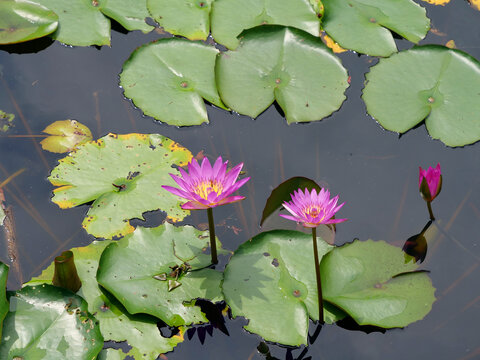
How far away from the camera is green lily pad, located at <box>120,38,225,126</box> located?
3398mm

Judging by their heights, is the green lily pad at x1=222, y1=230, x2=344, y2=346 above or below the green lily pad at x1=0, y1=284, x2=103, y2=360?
above

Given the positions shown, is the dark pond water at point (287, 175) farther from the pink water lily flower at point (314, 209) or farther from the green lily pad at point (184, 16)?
the pink water lily flower at point (314, 209)

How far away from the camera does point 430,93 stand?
139 inches

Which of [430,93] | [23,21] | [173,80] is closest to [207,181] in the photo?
[173,80]

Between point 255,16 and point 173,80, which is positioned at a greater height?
point 255,16

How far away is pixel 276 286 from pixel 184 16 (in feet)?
6.72

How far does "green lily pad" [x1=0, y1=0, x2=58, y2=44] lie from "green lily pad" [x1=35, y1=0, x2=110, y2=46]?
7 centimetres

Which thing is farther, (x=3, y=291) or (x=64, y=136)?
(x=64, y=136)

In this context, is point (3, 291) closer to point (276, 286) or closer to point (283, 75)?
point (276, 286)

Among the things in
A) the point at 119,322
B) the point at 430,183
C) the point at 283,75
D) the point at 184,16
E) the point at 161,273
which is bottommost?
the point at 119,322

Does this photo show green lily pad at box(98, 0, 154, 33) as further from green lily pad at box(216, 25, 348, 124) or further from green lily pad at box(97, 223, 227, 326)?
green lily pad at box(97, 223, 227, 326)

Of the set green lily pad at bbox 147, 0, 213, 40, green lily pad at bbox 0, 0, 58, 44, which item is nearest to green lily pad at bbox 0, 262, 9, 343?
green lily pad at bbox 0, 0, 58, 44

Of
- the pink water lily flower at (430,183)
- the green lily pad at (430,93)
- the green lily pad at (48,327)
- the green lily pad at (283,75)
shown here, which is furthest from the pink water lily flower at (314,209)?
the green lily pad at (430,93)

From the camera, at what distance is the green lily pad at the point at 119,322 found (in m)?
2.51
